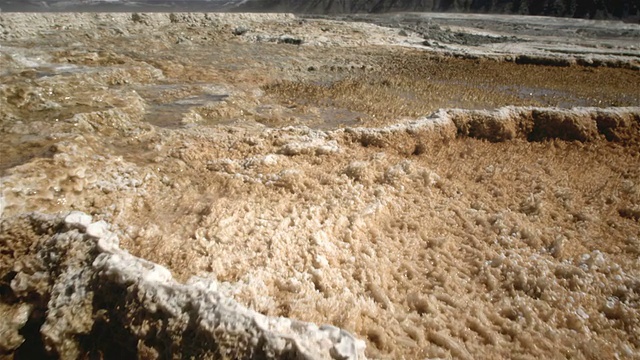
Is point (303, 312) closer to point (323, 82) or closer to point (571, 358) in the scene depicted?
point (571, 358)

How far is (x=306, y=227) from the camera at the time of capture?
2613mm

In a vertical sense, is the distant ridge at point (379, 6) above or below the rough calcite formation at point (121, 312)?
above

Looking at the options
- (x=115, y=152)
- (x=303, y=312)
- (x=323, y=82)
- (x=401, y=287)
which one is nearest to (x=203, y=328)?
(x=303, y=312)

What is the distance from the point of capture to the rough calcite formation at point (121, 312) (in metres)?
1.54

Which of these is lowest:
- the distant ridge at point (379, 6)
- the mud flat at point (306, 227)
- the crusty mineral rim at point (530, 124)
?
the mud flat at point (306, 227)

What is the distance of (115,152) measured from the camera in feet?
12.1

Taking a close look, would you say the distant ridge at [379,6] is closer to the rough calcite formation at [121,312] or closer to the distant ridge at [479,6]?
the distant ridge at [479,6]

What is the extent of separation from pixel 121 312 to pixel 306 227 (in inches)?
48.2

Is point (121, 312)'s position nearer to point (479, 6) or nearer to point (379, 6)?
point (479, 6)

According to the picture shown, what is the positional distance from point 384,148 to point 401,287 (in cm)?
190

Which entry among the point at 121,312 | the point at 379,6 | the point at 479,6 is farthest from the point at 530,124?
the point at 379,6

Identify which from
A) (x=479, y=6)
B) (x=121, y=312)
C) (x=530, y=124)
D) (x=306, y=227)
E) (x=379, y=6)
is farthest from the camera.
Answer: (x=379, y=6)

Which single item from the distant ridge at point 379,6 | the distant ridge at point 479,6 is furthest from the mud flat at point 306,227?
the distant ridge at point 479,6

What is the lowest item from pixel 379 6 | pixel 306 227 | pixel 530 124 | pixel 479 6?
pixel 306 227
